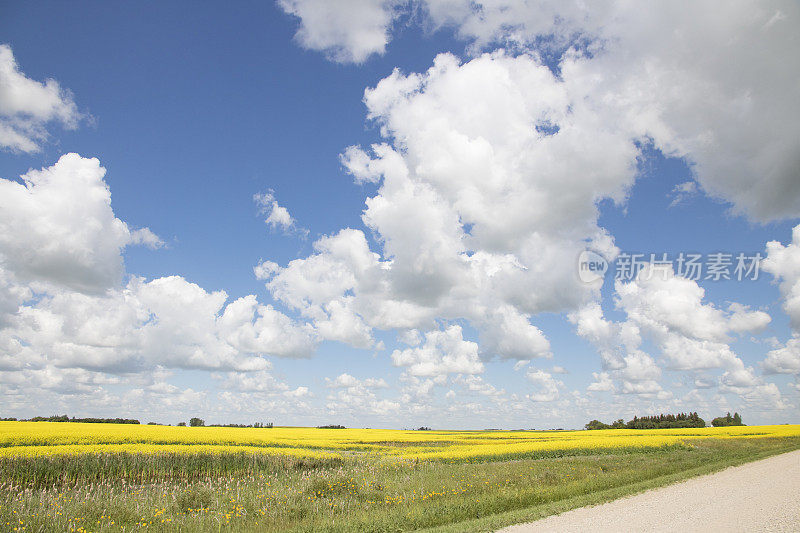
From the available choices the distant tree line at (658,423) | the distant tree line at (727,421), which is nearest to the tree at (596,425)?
the distant tree line at (658,423)

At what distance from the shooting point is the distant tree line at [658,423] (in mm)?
108562

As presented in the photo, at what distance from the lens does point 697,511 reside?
11.3 metres

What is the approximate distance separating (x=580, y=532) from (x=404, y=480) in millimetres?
10347

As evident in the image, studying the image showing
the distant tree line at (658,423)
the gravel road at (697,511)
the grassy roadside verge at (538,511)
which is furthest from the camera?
the distant tree line at (658,423)

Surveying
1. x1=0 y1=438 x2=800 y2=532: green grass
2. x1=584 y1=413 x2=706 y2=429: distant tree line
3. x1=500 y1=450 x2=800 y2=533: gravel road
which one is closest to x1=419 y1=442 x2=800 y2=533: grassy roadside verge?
x1=0 y1=438 x2=800 y2=532: green grass

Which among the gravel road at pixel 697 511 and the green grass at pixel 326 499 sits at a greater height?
the gravel road at pixel 697 511

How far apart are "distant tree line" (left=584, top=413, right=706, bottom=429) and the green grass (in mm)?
106721

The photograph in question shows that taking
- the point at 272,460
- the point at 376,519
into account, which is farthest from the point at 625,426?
the point at 376,519

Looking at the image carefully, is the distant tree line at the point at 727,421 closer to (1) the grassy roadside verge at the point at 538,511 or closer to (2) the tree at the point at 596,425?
(2) the tree at the point at 596,425

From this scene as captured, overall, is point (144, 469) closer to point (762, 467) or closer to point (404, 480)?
point (404, 480)

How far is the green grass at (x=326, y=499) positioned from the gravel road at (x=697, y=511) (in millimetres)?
817

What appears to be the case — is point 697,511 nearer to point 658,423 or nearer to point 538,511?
point 538,511

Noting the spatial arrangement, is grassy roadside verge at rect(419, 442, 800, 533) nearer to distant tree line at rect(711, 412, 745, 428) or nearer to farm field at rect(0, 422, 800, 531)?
farm field at rect(0, 422, 800, 531)

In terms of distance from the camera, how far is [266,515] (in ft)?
41.9
